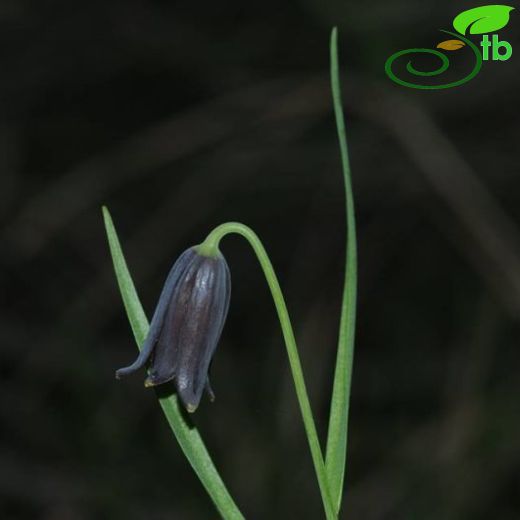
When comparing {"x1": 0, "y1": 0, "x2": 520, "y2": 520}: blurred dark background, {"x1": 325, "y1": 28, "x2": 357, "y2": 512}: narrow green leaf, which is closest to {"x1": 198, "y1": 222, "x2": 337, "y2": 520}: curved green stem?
{"x1": 325, "y1": 28, "x2": 357, "y2": 512}: narrow green leaf

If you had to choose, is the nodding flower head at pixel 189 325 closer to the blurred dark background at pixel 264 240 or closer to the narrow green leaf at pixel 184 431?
the narrow green leaf at pixel 184 431

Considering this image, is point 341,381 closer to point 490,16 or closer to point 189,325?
point 189,325

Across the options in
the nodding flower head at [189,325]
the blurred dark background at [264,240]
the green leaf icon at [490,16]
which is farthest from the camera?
the blurred dark background at [264,240]

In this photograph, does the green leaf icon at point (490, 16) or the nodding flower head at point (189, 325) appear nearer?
the nodding flower head at point (189, 325)

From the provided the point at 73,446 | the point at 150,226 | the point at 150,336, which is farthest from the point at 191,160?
the point at 150,336

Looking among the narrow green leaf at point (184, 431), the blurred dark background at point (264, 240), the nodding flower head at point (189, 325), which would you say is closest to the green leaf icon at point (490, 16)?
the nodding flower head at point (189, 325)

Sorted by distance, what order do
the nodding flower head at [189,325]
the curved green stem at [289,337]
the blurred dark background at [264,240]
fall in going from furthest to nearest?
1. the blurred dark background at [264,240]
2. the nodding flower head at [189,325]
3. the curved green stem at [289,337]

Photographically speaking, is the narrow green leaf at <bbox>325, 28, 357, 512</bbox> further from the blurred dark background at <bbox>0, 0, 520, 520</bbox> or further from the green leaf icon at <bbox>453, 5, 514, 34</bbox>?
the blurred dark background at <bbox>0, 0, 520, 520</bbox>
